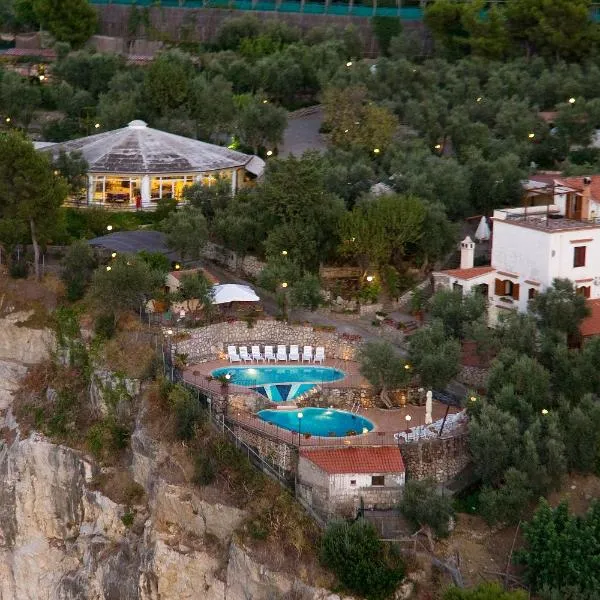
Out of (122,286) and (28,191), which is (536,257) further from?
(28,191)

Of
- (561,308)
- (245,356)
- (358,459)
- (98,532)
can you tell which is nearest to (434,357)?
(561,308)

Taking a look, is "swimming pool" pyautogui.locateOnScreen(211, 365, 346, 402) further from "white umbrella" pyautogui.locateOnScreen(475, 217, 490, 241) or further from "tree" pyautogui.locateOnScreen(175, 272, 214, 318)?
"white umbrella" pyautogui.locateOnScreen(475, 217, 490, 241)

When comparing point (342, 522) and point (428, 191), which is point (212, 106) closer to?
point (428, 191)

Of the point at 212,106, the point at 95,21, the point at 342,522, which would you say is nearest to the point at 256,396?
the point at 342,522

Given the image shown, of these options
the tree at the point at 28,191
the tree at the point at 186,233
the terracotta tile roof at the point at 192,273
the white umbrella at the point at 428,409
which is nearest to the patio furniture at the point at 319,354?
the terracotta tile roof at the point at 192,273

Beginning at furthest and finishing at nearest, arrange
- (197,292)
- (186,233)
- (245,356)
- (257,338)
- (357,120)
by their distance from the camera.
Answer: (357,120), (186,233), (197,292), (257,338), (245,356)

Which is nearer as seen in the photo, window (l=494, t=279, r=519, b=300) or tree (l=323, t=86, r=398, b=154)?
window (l=494, t=279, r=519, b=300)

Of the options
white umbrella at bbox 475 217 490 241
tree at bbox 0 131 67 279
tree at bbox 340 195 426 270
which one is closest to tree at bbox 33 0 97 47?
tree at bbox 0 131 67 279
